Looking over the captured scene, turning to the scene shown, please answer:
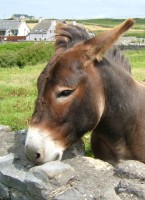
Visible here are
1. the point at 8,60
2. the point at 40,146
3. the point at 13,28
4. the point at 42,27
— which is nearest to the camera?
the point at 40,146

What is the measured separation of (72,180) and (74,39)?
135 centimetres

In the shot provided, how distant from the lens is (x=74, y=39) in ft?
13.5

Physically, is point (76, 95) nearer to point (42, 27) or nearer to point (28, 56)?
point (28, 56)

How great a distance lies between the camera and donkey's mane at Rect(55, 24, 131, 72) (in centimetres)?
412

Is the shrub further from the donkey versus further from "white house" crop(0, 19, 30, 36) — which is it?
"white house" crop(0, 19, 30, 36)

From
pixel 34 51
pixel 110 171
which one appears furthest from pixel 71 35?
pixel 34 51

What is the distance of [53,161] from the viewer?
372 centimetres

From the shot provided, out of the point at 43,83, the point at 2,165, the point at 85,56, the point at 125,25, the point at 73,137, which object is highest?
the point at 125,25

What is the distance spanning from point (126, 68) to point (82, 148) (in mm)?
963

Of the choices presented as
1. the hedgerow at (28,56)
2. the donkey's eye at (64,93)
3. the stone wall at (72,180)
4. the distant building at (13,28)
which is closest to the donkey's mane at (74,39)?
the donkey's eye at (64,93)

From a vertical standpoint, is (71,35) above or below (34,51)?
above

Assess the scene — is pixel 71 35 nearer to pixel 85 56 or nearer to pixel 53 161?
pixel 85 56

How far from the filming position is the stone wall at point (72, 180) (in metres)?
3.39

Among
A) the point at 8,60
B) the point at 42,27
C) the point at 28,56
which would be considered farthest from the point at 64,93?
the point at 42,27
